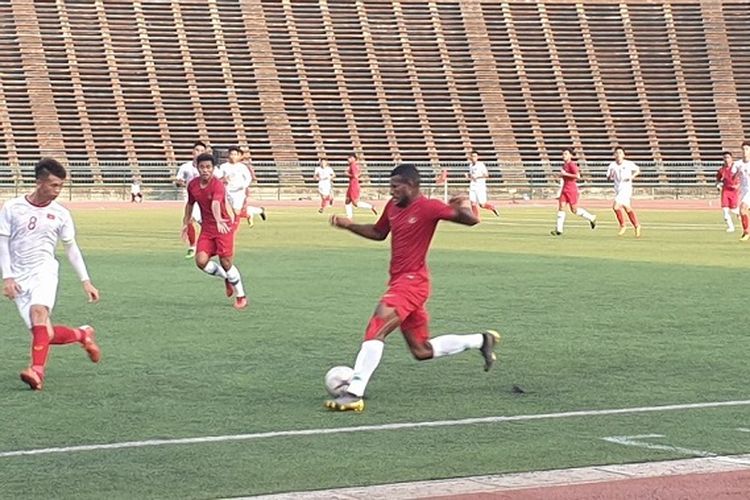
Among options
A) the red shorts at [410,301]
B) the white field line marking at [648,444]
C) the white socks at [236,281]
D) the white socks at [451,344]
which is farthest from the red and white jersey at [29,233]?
the white socks at [236,281]

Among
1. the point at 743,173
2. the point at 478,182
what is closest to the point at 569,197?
the point at 743,173

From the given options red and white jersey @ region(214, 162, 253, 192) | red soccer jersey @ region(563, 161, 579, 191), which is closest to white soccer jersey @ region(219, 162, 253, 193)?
red and white jersey @ region(214, 162, 253, 192)

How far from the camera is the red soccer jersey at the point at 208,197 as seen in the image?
58.1 ft

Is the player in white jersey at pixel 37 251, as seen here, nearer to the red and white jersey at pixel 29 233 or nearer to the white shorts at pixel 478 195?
the red and white jersey at pixel 29 233

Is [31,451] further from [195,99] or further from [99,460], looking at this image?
[195,99]

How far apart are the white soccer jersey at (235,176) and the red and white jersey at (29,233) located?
65.6 ft

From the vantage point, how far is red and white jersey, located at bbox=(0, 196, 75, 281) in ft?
35.7

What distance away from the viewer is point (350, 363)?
11844mm

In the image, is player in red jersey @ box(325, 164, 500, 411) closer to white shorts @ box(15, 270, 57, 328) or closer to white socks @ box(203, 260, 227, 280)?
white shorts @ box(15, 270, 57, 328)

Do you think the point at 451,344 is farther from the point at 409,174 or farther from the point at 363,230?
the point at 409,174

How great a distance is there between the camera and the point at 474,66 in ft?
205

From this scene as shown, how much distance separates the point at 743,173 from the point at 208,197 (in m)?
17.8

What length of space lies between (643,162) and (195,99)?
18193 millimetres

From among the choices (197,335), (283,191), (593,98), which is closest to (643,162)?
(593,98)
